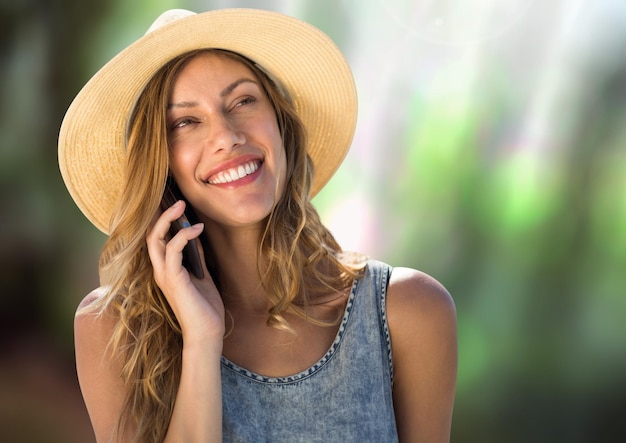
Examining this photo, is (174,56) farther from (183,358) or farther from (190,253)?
(183,358)

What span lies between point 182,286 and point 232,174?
0.29 m

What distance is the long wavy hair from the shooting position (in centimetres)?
175

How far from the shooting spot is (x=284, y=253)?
1.98 metres

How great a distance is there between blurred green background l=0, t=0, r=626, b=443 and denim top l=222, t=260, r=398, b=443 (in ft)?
5.39

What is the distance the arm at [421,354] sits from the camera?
186cm

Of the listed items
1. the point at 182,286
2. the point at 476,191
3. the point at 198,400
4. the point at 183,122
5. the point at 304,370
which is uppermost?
the point at 476,191

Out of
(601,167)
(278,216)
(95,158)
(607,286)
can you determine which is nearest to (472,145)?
(601,167)

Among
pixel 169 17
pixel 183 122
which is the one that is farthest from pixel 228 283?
pixel 169 17

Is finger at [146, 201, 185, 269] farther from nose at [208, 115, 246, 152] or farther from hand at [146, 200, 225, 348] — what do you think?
nose at [208, 115, 246, 152]

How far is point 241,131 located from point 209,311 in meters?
0.45

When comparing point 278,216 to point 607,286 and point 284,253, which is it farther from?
point 607,286

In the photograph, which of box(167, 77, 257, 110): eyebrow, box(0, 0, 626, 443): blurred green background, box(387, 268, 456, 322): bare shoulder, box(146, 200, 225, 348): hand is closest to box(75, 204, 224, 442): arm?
box(146, 200, 225, 348): hand

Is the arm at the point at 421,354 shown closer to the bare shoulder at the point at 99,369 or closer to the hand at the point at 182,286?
the hand at the point at 182,286

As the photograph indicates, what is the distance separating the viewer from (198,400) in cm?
167
